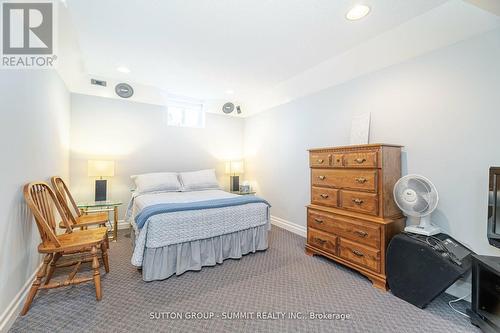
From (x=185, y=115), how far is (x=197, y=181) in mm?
1543

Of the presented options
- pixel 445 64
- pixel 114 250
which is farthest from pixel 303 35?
pixel 114 250

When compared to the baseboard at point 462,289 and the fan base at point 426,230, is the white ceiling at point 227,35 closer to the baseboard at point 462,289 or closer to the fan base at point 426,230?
the fan base at point 426,230

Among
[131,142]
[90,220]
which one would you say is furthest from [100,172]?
[90,220]

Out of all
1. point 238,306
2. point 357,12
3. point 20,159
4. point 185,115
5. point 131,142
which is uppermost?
point 357,12

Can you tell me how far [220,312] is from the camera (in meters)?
1.70

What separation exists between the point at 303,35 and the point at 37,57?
265 cm

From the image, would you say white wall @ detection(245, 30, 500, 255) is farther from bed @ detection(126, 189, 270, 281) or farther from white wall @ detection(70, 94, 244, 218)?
white wall @ detection(70, 94, 244, 218)

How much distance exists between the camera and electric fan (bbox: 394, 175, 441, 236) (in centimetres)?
185

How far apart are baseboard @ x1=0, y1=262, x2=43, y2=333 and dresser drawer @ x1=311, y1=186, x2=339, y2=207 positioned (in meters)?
2.87

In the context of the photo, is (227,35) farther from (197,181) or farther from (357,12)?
(197,181)

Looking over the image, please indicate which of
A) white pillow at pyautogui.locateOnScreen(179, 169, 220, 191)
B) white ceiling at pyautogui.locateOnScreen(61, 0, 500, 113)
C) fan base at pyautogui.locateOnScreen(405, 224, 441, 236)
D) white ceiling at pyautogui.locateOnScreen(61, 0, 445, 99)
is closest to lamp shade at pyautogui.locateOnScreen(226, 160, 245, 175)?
white pillow at pyautogui.locateOnScreen(179, 169, 220, 191)

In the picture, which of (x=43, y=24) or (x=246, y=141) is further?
(x=246, y=141)

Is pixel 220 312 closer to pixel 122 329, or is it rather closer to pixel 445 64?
pixel 122 329

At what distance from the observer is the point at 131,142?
3873 millimetres
